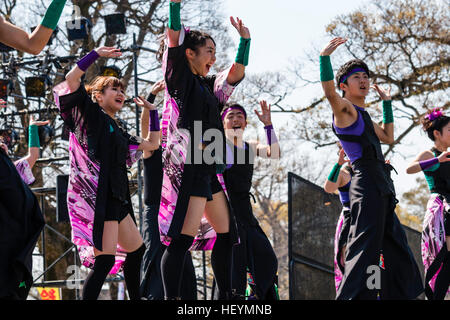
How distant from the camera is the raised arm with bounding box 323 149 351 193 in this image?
6.06 metres

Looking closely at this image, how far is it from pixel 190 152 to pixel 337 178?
2645 mm

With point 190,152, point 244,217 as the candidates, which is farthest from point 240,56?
point 244,217

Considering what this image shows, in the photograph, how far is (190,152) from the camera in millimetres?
4188

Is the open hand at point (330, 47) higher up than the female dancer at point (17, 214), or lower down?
higher up

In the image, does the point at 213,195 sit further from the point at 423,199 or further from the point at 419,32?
the point at 423,199

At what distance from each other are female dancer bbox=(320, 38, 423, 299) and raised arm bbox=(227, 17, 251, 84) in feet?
A: 1.68

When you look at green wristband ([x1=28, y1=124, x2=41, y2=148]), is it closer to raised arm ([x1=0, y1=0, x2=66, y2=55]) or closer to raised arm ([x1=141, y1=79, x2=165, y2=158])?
raised arm ([x1=141, y1=79, x2=165, y2=158])

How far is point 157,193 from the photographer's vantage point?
19.1 feet

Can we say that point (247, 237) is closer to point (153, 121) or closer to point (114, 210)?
point (153, 121)

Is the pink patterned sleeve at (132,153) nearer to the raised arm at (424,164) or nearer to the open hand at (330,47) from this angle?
the open hand at (330,47)

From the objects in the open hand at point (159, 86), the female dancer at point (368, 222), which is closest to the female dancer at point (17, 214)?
the open hand at point (159, 86)

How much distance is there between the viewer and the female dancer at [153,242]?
5.68 m

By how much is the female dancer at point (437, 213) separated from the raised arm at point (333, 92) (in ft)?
3.77

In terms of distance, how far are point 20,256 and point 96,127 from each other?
1446 millimetres
